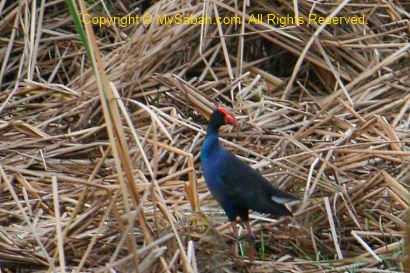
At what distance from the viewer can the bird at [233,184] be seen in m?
3.88

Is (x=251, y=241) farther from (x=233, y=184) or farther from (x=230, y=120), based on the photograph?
(x=230, y=120)

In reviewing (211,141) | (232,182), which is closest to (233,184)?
(232,182)

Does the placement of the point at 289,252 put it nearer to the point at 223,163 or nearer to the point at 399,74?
the point at 223,163

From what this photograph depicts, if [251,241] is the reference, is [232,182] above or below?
above

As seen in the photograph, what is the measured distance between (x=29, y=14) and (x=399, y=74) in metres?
2.05

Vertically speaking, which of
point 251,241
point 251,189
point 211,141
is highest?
point 211,141

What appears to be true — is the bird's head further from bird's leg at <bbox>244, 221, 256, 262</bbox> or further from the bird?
bird's leg at <bbox>244, 221, 256, 262</bbox>

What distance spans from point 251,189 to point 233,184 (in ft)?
0.25

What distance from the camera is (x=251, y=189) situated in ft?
12.9

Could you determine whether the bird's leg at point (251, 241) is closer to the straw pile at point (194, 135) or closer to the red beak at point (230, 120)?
the straw pile at point (194, 135)

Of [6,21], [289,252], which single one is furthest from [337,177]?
[6,21]

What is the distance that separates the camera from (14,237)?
3.86m

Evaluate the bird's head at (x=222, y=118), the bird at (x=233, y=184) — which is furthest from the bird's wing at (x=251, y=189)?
the bird's head at (x=222, y=118)

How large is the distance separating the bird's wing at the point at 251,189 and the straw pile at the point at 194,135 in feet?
0.48
